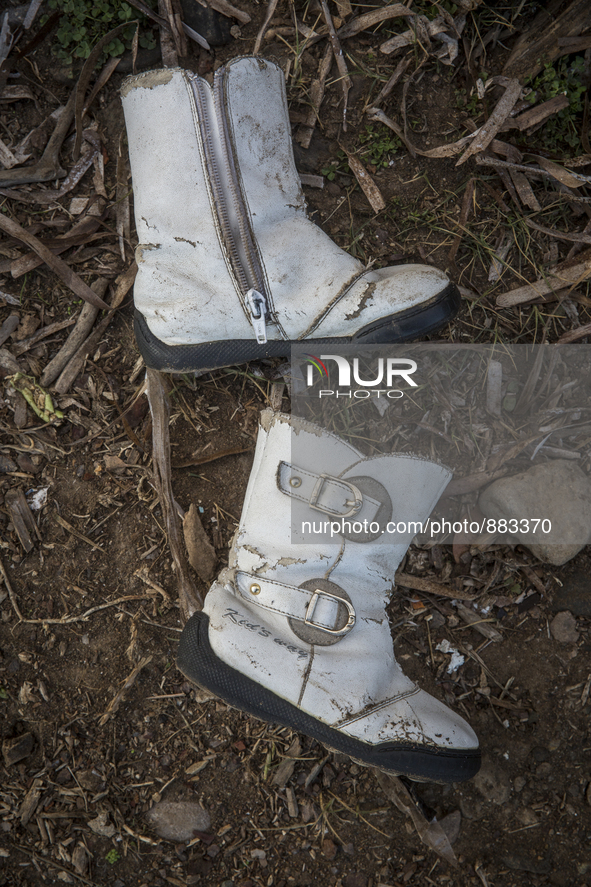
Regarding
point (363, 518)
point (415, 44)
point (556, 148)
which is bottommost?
point (363, 518)

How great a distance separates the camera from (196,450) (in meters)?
2.83

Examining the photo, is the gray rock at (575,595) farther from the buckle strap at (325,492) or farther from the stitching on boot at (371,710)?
the buckle strap at (325,492)

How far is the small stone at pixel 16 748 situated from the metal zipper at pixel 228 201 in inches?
90.4

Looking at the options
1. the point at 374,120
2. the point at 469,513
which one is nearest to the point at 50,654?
the point at 469,513

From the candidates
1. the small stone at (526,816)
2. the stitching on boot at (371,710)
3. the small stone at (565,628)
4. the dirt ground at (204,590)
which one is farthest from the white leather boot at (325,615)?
the small stone at (565,628)

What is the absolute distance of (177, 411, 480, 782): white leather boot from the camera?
7.70 feet

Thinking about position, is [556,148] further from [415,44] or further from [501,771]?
[501,771]

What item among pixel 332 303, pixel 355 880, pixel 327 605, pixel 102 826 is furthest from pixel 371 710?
pixel 332 303

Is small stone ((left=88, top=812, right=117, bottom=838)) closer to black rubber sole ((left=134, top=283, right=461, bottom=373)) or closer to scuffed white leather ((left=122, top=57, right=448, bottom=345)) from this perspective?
black rubber sole ((left=134, top=283, right=461, bottom=373))

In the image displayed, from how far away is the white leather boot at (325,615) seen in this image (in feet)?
7.70

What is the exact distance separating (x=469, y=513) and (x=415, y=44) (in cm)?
231

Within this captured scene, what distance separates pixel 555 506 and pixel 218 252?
76.9 inches

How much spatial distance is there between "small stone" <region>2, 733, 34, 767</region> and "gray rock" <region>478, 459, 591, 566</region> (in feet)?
8.61

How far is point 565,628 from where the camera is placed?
2760 millimetres
